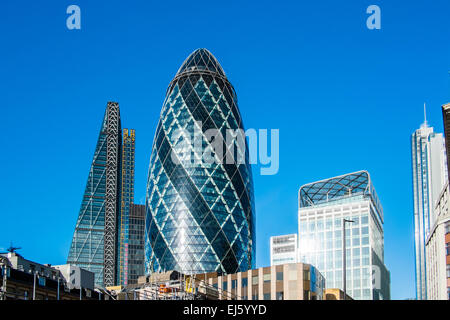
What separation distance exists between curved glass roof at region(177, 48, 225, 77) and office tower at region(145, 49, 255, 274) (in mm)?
3020

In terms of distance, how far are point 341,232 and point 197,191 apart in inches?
1785

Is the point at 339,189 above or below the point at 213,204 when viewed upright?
above

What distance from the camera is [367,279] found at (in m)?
180

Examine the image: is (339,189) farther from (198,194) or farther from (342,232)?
(198,194)

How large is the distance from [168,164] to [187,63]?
106 ft

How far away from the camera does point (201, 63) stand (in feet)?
614

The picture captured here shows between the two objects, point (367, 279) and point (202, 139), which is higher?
point (202, 139)

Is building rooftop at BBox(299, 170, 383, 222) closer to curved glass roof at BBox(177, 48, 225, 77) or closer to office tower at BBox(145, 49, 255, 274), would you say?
office tower at BBox(145, 49, 255, 274)

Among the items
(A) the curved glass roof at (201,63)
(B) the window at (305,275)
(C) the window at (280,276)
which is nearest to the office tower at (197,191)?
(A) the curved glass roof at (201,63)

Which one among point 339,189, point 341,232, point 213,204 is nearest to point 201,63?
point 213,204
